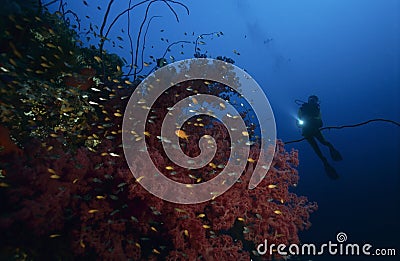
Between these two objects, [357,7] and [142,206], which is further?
[357,7]

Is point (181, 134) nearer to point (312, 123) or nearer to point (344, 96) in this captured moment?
point (312, 123)

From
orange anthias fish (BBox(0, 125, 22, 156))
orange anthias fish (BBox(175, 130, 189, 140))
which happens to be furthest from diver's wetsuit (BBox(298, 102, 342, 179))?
orange anthias fish (BBox(0, 125, 22, 156))

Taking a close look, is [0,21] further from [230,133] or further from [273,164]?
[273,164]

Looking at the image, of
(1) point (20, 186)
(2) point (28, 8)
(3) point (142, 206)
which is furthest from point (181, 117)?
(2) point (28, 8)

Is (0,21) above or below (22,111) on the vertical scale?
above

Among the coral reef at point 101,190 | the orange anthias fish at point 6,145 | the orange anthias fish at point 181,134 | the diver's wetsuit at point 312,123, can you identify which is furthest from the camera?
the diver's wetsuit at point 312,123

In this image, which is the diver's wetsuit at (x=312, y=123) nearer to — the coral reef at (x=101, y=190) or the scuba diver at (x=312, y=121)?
the scuba diver at (x=312, y=121)

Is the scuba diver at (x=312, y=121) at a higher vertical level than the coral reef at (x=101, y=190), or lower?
higher

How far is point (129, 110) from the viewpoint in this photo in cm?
544

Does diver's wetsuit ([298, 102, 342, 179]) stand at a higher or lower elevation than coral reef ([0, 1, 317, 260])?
higher

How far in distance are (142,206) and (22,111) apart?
3.46m

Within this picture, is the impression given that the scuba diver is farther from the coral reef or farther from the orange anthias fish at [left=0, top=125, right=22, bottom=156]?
the orange anthias fish at [left=0, top=125, right=22, bottom=156]

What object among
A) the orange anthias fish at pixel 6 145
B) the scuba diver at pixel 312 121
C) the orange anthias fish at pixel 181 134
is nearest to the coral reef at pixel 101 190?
the orange anthias fish at pixel 6 145

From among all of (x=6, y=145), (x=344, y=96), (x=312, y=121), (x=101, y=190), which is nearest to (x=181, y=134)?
(x=101, y=190)
